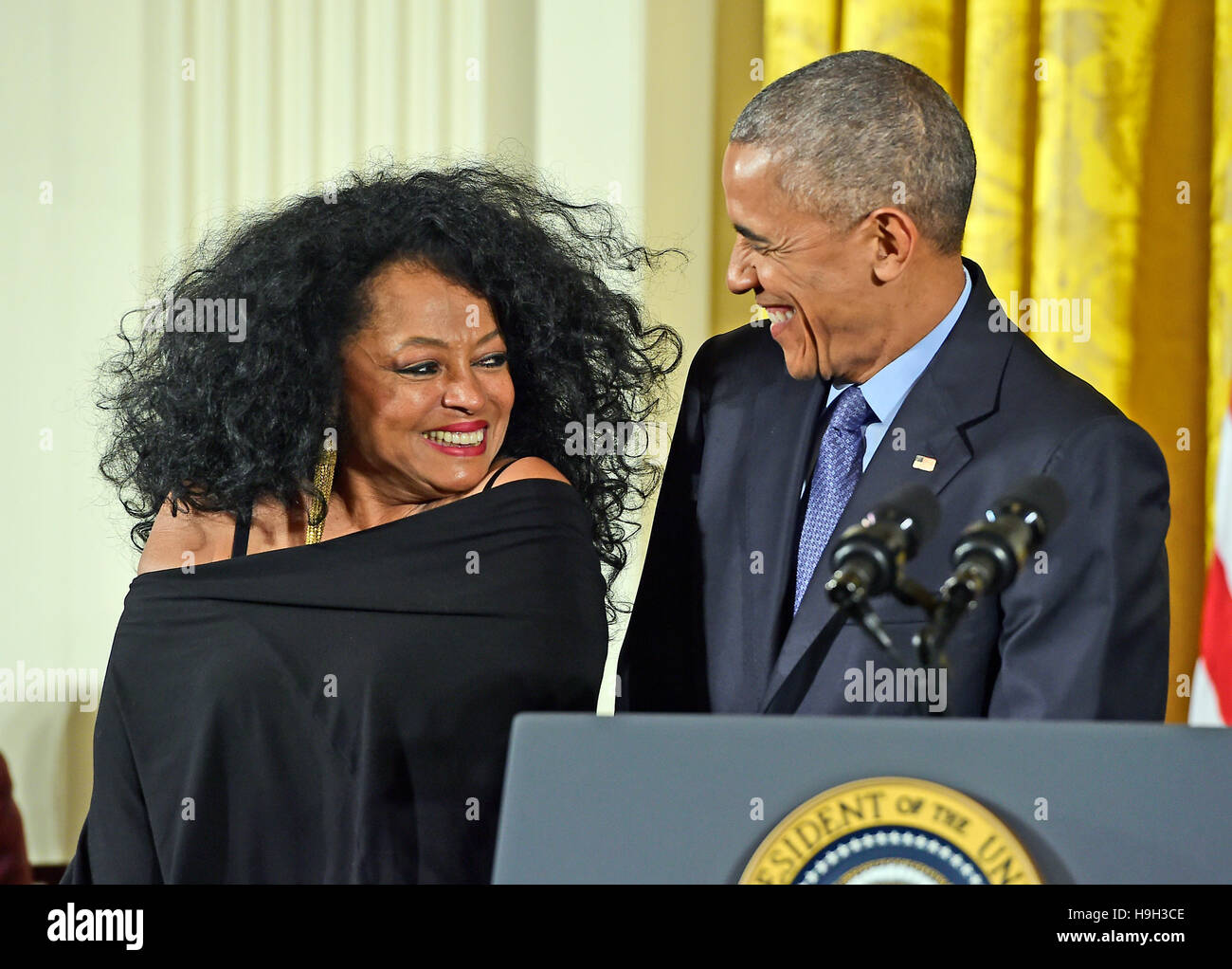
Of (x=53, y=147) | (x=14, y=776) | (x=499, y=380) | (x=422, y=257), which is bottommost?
(x=14, y=776)

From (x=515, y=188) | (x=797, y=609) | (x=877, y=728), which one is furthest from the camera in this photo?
(x=515, y=188)

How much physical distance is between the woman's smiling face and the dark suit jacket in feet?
1.05

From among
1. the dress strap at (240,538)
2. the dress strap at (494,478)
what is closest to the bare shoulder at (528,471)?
the dress strap at (494,478)

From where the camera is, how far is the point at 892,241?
5.65ft

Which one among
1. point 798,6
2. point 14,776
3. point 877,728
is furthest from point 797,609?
point 14,776

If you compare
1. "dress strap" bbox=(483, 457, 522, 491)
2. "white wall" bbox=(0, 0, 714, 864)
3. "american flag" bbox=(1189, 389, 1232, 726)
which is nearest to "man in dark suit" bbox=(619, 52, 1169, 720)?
"american flag" bbox=(1189, 389, 1232, 726)

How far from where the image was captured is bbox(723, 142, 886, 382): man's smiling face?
1.71 metres

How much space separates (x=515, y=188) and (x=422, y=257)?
26 centimetres

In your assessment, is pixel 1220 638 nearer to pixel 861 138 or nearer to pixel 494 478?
pixel 861 138

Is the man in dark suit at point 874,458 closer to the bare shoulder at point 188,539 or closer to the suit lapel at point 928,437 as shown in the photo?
the suit lapel at point 928,437

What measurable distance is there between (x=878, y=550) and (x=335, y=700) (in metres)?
0.78

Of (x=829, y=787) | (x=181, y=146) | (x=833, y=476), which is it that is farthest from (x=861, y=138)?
(x=181, y=146)

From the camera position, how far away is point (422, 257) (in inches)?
68.4

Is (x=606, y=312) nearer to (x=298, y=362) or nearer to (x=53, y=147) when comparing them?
(x=298, y=362)
